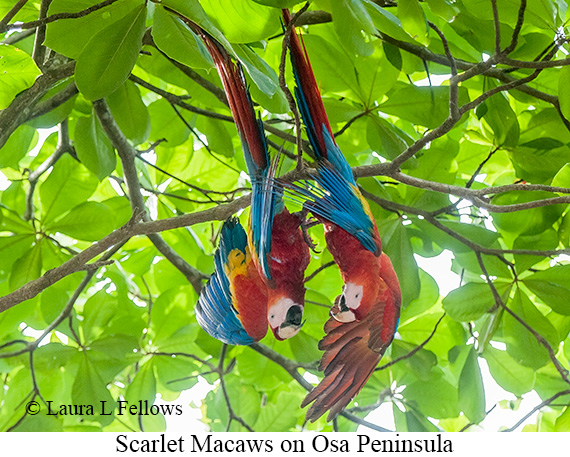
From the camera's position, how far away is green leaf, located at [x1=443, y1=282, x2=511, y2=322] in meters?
1.57

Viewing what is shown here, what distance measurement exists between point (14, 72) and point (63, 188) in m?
0.75

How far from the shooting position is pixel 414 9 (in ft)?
3.69

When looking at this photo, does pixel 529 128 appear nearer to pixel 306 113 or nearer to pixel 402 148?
pixel 402 148

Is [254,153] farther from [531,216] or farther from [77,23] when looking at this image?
[531,216]

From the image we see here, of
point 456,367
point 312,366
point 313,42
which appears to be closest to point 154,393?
point 312,366

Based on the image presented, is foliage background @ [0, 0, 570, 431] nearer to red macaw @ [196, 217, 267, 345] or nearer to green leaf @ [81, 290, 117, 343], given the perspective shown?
green leaf @ [81, 290, 117, 343]

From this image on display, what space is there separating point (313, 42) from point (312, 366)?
0.84 metres

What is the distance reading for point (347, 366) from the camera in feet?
2.86

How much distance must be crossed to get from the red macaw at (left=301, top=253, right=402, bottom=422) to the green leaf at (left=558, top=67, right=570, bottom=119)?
0.66m

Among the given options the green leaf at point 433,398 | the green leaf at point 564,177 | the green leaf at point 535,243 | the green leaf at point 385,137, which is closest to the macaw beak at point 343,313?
the green leaf at point 385,137

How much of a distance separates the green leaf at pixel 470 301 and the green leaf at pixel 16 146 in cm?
133

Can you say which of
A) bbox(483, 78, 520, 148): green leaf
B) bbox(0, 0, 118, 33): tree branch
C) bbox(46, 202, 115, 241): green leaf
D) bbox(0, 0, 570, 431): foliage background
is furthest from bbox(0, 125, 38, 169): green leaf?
bbox(483, 78, 520, 148): green leaf

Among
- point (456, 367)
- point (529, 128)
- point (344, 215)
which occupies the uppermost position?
point (529, 128)

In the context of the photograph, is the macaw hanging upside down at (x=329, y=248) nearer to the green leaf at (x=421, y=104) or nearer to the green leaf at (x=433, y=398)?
the green leaf at (x=421, y=104)
